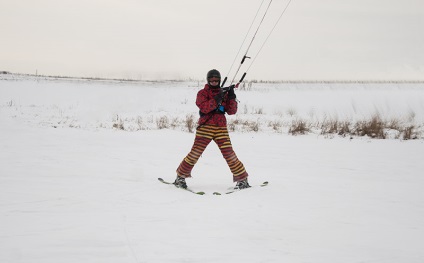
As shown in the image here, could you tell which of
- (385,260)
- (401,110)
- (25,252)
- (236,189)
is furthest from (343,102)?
(25,252)

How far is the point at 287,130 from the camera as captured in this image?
12484 millimetres

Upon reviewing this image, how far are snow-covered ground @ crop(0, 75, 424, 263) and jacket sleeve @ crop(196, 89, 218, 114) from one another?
1.37 m

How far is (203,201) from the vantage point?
4676 mm

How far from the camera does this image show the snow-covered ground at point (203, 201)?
10.4 feet

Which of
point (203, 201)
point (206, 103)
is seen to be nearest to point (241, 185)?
point (203, 201)

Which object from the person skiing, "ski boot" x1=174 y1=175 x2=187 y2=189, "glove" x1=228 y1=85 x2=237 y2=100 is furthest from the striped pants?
"glove" x1=228 y1=85 x2=237 y2=100

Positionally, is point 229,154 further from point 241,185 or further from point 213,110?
point 213,110

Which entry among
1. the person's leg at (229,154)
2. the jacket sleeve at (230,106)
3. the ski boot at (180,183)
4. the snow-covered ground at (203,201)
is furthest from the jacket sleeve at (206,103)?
the snow-covered ground at (203,201)

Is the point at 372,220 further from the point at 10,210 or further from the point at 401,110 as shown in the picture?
the point at 401,110

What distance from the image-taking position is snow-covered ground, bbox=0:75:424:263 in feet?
10.4

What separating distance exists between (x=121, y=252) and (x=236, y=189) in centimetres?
261

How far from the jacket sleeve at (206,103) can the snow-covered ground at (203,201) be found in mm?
1369

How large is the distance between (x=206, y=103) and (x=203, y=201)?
1563 mm

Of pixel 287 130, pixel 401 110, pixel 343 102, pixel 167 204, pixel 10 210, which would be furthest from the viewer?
pixel 343 102
